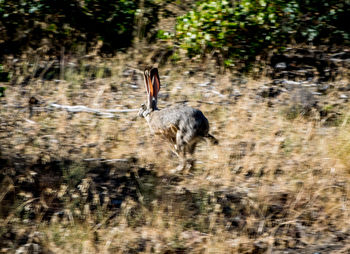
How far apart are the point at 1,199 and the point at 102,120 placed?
2308 millimetres

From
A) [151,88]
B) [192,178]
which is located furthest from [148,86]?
[192,178]

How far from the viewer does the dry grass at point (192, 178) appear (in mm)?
3910

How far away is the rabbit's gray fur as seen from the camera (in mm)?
4715

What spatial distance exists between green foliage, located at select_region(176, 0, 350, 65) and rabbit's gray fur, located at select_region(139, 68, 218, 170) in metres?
2.86

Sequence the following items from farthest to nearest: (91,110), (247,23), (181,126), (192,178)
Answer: (247,23)
(91,110)
(192,178)
(181,126)

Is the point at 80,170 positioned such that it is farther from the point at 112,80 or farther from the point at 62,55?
the point at 62,55

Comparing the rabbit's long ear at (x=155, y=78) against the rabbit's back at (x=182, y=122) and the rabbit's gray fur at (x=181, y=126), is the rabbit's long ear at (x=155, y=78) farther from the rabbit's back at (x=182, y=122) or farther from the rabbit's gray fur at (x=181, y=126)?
the rabbit's back at (x=182, y=122)

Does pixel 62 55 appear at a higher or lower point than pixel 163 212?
higher

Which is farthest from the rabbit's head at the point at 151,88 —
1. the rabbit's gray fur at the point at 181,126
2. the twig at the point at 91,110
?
the twig at the point at 91,110

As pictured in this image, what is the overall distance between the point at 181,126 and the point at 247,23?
11.6ft

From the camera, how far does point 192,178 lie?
4949 mm

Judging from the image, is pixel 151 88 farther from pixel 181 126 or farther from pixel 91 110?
pixel 91 110

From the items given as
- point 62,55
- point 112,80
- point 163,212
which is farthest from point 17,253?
point 62,55

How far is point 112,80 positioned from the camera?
296 inches
